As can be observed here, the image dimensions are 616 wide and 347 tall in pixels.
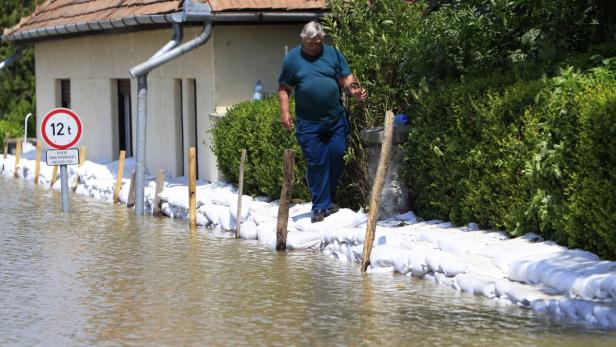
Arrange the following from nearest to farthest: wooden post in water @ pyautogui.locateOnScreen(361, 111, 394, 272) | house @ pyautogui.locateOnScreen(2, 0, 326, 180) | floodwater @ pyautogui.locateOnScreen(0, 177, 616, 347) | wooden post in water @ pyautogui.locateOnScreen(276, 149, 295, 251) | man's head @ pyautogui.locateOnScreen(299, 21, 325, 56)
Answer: floodwater @ pyautogui.locateOnScreen(0, 177, 616, 347)
wooden post in water @ pyautogui.locateOnScreen(361, 111, 394, 272)
wooden post in water @ pyautogui.locateOnScreen(276, 149, 295, 251)
man's head @ pyautogui.locateOnScreen(299, 21, 325, 56)
house @ pyautogui.locateOnScreen(2, 0, 326, 180)

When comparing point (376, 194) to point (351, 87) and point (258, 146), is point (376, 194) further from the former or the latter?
point (258, 146)

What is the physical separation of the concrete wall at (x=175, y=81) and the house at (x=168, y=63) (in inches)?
0.5

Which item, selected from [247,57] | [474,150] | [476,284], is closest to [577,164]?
[476,284]

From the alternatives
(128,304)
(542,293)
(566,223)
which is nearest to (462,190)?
(566,223)

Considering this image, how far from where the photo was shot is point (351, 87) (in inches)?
533

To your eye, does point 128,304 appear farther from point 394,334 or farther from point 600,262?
point 600,262

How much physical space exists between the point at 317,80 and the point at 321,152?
72cm

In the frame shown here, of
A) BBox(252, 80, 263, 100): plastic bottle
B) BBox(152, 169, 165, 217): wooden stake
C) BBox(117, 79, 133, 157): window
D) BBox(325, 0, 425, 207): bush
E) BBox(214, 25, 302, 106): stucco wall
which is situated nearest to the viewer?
BBox(325, 0, 425, 207): bush

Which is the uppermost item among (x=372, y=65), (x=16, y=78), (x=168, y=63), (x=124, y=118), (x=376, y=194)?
(x=16, y=78)

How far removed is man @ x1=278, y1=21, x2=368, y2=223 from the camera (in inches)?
533

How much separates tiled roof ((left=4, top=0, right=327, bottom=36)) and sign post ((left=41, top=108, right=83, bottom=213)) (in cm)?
219

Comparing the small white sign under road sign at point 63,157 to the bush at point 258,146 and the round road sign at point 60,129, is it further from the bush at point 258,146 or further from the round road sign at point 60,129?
→ the bush at point 258,146

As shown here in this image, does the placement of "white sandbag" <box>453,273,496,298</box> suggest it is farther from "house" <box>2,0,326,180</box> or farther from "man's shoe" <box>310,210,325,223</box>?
"house" <box>2,0,326,180</box>

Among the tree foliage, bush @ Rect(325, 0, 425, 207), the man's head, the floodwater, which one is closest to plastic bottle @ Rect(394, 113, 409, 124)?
bush @ Rect(325, 0, 425, 207)
